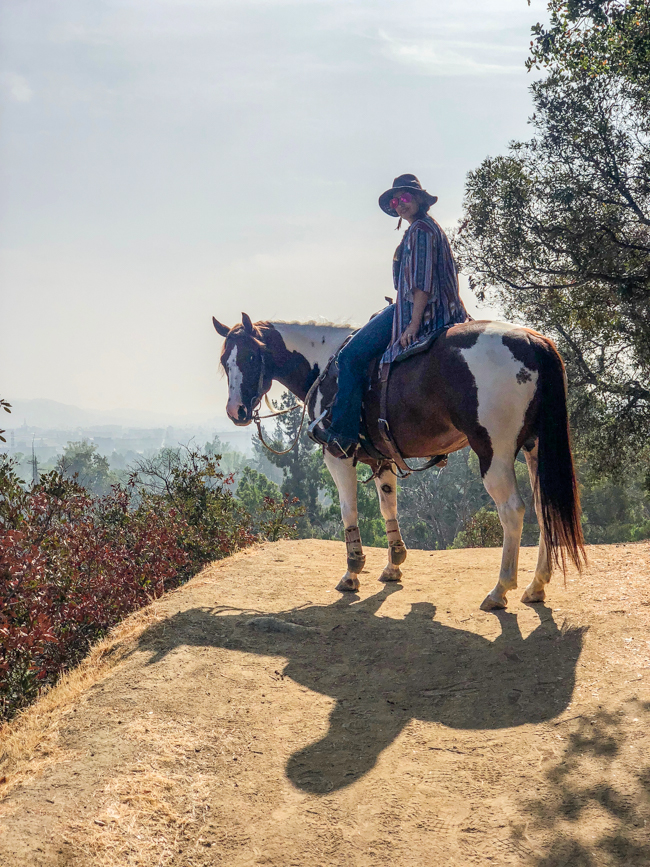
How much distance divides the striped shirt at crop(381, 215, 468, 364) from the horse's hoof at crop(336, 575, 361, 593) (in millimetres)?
2534

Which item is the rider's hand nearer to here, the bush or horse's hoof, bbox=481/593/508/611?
horse's hoof, bbox=481/593/508/611

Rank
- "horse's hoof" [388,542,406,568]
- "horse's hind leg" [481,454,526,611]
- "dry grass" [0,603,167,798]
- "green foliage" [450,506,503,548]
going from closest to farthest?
"dry grass" [0,603,167,798] < "horse's hind leg" [481,454,526,611] < "horse's hoof" [388,542,406,568] < "green foliage" [450,506,503,548]

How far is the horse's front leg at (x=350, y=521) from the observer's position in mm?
7207

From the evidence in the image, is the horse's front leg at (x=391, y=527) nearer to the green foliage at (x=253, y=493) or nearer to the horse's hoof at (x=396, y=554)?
the horse's hoof at (x=396, y=554)

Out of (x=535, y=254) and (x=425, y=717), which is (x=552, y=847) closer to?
(x=425, y=717)

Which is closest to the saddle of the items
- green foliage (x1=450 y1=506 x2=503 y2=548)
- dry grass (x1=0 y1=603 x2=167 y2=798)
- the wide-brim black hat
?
the wide-brim black hat

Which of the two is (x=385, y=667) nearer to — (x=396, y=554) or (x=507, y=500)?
(x=507, y=500)

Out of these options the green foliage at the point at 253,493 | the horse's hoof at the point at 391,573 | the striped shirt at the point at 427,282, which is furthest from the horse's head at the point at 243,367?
the green foliage at the point at 253,493

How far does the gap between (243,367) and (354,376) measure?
1.44m

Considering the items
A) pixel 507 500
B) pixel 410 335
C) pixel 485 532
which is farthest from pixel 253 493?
pixel 507 500

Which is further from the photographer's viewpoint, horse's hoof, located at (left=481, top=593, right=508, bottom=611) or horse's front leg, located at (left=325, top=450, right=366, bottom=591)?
horse's front leg, located at (left=325, top=450, right=366, bottom=591)

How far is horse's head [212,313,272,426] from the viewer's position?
7242 mm

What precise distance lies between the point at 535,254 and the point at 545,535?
275 inches

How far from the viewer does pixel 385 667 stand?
16.6ft
